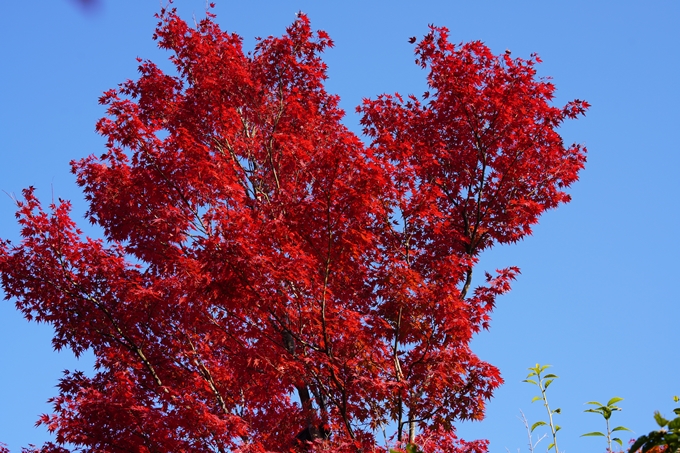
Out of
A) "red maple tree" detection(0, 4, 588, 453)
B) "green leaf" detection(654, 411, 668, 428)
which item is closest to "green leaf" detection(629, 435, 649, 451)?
"green leaf" detection(654, 411, 668, 428)

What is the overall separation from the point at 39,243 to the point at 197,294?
151 inches

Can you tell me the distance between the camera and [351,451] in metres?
8.67

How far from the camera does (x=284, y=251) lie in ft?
29.1

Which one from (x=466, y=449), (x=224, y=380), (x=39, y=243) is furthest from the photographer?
(x=39, y=243)

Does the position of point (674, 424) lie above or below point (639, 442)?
above

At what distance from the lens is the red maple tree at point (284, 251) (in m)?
9.11

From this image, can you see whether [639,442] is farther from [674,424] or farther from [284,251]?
[284,251]

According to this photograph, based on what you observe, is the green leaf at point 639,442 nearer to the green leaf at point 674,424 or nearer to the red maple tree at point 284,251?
the green leaf at point 674,424

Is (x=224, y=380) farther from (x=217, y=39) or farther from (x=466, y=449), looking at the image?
(x=217, y=39)

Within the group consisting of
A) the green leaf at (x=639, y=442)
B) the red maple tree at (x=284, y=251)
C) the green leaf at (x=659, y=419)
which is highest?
the red maple tree at (x=284, y=251)

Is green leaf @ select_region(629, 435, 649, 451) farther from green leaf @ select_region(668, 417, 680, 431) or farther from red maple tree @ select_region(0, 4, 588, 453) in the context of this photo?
red maple tree @ select_region(0, 4, 588, 453)

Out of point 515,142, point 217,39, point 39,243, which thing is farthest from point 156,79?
point 515,142

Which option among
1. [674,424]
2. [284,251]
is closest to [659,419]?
[674,424]

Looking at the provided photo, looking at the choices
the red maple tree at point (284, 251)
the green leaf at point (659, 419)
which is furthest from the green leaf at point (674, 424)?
the red maple tree at point (284, 251)
